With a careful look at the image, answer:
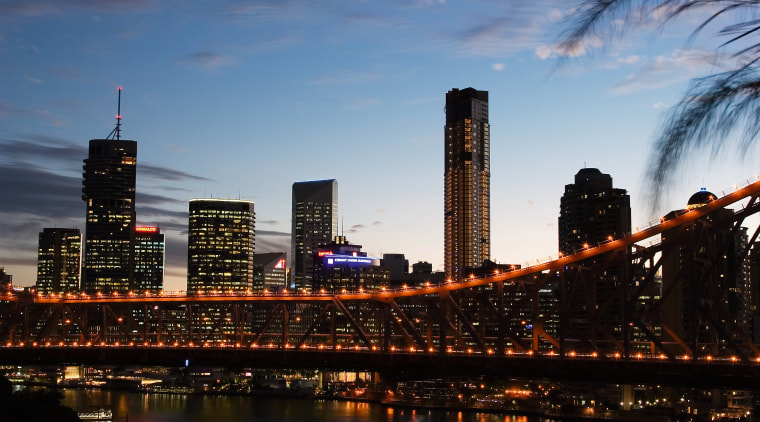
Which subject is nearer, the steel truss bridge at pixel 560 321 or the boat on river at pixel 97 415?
the steel truss bridge at pixel 560 321

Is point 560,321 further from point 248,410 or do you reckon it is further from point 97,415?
point 248,410

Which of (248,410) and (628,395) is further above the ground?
(628,395)

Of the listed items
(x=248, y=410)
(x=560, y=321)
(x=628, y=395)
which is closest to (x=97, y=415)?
(x=248, y=410)

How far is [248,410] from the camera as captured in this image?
401 feet

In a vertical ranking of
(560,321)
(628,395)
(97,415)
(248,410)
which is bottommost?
(248,410)

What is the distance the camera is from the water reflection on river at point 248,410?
111 m

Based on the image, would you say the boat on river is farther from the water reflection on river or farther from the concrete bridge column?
the concrete bridge column

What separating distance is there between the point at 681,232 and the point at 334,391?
9219 cm

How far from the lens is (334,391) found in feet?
501

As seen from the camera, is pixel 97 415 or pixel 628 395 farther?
pixel 628 395

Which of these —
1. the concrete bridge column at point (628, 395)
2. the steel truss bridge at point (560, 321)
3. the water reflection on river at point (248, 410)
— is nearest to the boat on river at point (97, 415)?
the water reflection on river at point (248, 410)

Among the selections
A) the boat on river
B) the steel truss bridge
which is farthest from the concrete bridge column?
the boat on river

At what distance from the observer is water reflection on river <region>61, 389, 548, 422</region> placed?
111 meters

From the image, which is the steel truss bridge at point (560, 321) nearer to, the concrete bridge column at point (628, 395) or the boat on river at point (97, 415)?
the boat on river at point (97, 415)
